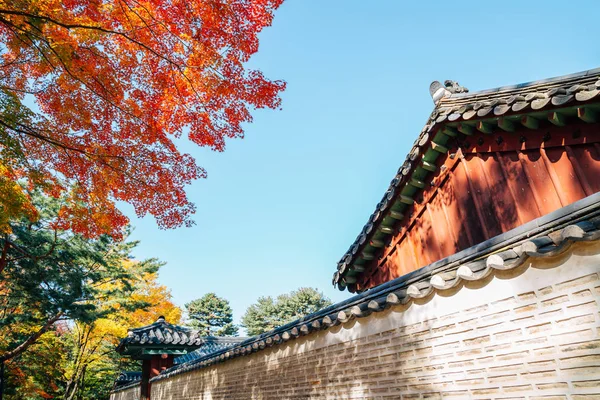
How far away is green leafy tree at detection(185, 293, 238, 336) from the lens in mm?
55031

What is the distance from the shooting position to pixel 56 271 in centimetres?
1488

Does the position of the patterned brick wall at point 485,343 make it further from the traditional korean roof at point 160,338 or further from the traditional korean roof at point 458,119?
the traditional korean roof at point 160,338

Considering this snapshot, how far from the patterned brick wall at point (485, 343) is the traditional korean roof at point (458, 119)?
9.93 feet

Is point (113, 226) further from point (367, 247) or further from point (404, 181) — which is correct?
point (404, 181)

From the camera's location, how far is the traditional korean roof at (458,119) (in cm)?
455

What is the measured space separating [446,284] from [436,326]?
1.41 feet

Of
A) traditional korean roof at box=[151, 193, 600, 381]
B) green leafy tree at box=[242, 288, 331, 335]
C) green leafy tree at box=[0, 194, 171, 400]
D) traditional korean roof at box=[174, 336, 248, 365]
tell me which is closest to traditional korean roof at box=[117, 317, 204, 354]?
green leafy tree at box=[0, 194, 171, 400]

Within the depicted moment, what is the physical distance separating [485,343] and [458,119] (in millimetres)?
4347

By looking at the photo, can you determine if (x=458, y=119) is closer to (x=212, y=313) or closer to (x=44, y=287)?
(x=44, y=287)

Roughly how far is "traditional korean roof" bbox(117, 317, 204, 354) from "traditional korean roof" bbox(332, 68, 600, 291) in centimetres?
520

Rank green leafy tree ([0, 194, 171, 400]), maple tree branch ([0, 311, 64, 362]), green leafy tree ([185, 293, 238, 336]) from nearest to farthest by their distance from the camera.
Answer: green leafy tree ([0, 194, 171, 400]), maple tree branch ([0, 311, 64, 362]), green leafy tree ([185, 293, 238, 336])

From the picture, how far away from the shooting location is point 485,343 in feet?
9.32

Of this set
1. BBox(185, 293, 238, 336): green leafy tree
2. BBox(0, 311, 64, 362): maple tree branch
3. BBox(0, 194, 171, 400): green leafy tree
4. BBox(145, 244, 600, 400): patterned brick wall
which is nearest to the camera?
BBox(145, 244, 600, 400): patterned brick wall

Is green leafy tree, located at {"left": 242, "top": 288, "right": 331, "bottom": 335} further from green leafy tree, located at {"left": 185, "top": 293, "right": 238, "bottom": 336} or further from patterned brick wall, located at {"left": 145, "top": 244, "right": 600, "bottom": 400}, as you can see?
patterned brick wall, located at {"left": 145, "top": 244, "right": 600, "bottom": 400}
